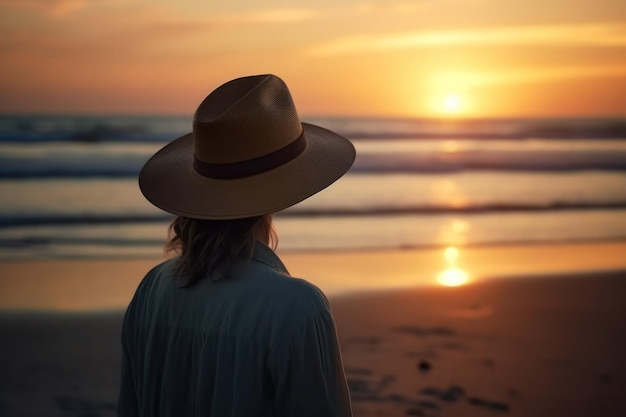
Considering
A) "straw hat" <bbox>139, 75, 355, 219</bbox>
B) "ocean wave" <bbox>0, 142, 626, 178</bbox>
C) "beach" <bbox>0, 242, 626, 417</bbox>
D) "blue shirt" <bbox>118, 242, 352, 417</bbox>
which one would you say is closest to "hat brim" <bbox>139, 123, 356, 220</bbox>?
"straw hat" <bbox>139, 75, 355, 219</bbox>

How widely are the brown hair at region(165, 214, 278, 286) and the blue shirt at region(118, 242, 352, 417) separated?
0.07 ft

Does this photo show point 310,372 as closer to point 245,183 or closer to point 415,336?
point 245,183

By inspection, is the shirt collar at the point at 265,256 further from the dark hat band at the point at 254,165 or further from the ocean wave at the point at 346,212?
the ocean wave at the point at 346,212

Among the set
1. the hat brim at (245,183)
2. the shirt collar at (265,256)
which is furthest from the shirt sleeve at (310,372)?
the hat brim at (245,183)

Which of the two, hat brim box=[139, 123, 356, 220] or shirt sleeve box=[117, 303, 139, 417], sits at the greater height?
hat brim box=[139, 123, 356, 220]

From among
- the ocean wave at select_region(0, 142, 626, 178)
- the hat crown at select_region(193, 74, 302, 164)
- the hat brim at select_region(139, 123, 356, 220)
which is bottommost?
the hat brim at select_region(139, 123, 356, 220)

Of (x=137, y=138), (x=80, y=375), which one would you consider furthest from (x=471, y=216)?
(x=137, y=138)

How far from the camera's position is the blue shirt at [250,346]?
4.93ft

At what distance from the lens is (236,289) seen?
5.13ft

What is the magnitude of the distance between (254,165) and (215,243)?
0.64ft

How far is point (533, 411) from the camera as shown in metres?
4.46

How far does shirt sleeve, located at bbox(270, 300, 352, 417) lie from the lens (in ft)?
4.91

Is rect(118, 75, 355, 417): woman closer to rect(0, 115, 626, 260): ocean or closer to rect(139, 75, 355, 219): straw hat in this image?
rect(139, 75, 355, 219): straw hat

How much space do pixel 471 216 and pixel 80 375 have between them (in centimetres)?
729
